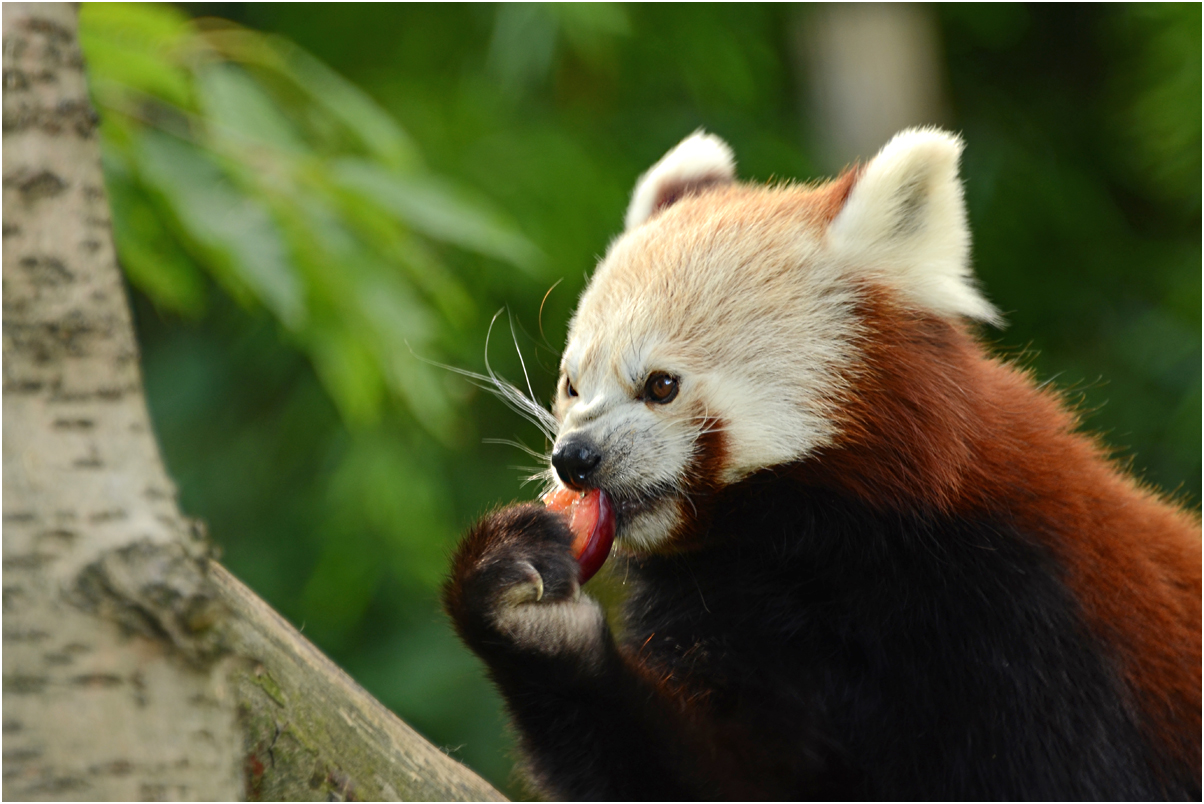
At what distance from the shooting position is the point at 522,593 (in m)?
1.72

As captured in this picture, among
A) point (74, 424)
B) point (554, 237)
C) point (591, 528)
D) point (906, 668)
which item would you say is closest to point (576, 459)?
point (591, 528)

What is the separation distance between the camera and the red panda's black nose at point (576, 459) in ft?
6.24

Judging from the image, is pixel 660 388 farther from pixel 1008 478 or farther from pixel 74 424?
pixel 74 424

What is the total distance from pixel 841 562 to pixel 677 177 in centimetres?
107

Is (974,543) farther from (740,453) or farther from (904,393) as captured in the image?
(740,453)

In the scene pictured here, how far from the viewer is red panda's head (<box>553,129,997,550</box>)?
6.31 feet

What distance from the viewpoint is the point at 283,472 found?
5617 millimetres

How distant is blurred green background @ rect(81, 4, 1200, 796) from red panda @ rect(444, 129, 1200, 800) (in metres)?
2.15

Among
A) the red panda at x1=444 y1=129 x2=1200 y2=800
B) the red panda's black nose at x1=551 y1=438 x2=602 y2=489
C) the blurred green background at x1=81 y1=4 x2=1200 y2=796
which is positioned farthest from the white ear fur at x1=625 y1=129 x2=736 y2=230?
the blurred green background at x1=81 y1=4 x2=1200 y2=796

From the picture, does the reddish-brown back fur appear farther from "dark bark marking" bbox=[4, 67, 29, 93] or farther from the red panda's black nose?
"dark bark marking" bbox=[4, 67, 29, 93]

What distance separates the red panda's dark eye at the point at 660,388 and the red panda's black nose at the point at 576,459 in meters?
0.15

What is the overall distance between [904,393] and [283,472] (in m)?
4.32

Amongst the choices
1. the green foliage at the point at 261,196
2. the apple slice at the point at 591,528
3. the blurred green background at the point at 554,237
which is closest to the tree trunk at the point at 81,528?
the apple slice at the point at 591,528

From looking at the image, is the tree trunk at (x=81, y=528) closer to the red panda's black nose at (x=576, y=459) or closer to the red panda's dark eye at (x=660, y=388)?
the red panda's black nose at (x=576, y=459)
